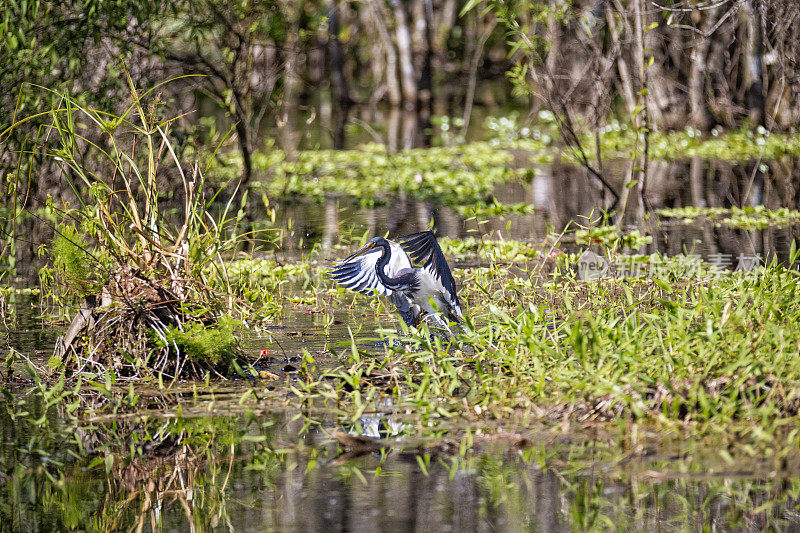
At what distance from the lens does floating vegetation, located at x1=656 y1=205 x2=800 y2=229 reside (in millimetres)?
11625

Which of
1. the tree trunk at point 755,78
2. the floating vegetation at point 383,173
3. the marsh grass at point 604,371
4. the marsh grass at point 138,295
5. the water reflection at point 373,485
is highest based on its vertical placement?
the tree trunk at point 755,78

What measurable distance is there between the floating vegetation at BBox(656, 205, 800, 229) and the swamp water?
6796mm

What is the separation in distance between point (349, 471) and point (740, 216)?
27.3ft

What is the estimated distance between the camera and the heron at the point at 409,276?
6551 millimetres

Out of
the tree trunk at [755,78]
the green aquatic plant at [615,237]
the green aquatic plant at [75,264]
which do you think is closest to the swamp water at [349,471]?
the green aquatic plant at [75,264]

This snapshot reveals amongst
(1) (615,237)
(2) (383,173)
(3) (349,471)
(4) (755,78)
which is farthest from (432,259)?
(4) (755,78)

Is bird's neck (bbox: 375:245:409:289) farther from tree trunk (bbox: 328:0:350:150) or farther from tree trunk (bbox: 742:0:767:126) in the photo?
tree trunk (bbox: 328:0:350:150)

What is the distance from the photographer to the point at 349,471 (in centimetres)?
486

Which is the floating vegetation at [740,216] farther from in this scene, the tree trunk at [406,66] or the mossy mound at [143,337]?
the tree trunk at [406,66]

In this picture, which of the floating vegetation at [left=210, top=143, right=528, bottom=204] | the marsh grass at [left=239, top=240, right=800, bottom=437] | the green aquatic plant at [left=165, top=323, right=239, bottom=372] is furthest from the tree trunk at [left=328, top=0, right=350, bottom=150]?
the marsh grass at [left=239, top=240, right=800, bottom=437]

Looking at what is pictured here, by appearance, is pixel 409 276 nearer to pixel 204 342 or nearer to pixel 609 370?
pixel 204 342

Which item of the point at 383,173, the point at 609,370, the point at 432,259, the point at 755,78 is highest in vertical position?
the point at 755,78

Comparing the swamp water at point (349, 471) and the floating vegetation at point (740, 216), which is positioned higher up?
the floating vegetation at point (740, 216)

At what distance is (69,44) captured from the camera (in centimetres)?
950
